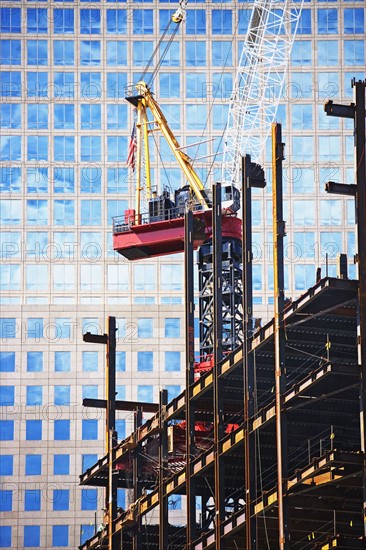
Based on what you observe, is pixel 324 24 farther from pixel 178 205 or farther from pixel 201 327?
pixel 201 327

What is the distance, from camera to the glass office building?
5881 inches

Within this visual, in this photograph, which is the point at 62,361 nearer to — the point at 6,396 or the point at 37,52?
the point at 6,396

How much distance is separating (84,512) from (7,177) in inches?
1255

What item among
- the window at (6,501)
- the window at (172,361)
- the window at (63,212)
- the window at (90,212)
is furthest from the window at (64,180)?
the window at (6,501)

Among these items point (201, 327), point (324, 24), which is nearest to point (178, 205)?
point (201, 327)

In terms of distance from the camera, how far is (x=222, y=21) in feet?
527

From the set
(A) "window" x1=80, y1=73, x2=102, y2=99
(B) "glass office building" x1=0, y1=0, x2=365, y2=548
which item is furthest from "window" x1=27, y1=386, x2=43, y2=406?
(A) "window" x1=80, y1=73, x2=102, y2=99

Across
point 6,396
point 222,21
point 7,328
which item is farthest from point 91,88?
point 6,396

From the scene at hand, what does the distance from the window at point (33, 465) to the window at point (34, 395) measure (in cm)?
483

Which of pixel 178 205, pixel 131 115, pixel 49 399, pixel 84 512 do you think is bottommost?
pixel 84 512

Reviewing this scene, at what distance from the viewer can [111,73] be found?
6275 inches

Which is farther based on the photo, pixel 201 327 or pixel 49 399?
pixel 49 399

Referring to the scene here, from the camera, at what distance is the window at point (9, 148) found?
15688 cm

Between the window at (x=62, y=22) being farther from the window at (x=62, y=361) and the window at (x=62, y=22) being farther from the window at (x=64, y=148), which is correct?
the window at (x=62, y=361)
